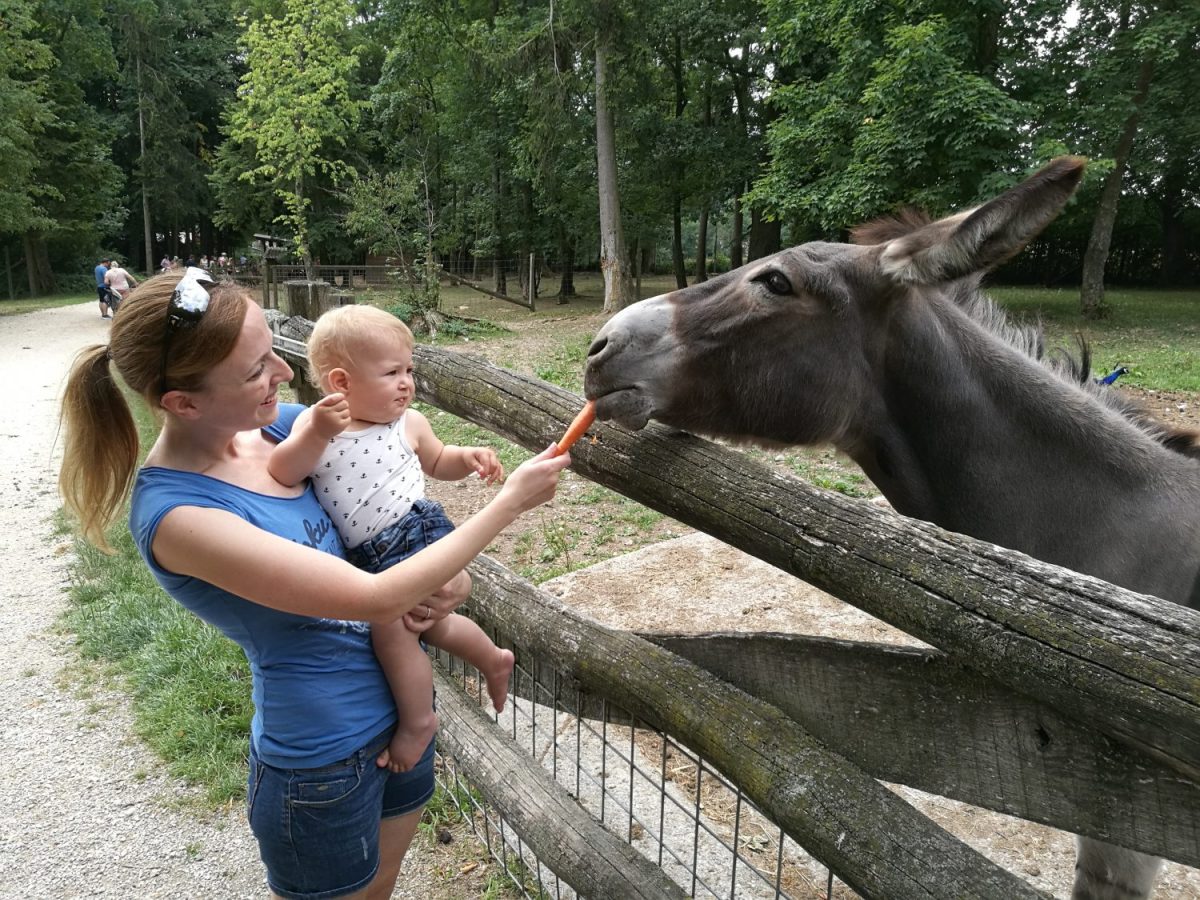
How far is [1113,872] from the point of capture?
7.64 ft

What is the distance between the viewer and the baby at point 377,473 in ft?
6.29

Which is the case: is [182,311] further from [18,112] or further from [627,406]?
[18,112]

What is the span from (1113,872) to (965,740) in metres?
1.28

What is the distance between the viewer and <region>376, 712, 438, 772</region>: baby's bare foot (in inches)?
76.8

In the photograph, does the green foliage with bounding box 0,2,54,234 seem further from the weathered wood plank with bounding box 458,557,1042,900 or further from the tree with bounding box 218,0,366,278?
the weathered wood plank with bounding box 458,557,1042,900

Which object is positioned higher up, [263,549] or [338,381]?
[338,381]

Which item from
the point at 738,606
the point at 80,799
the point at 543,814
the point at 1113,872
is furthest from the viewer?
the point at 738,606

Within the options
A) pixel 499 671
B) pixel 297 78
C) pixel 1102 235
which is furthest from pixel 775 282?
pixel 297 78

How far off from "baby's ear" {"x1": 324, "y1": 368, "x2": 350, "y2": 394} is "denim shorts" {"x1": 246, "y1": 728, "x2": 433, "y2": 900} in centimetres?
91

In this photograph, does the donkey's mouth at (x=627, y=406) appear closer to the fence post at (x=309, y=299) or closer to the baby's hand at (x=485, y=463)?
the baby's hand at (x=485, y=463)

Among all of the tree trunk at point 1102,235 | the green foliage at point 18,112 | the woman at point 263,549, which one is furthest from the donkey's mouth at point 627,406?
the green foliage at point 18,112

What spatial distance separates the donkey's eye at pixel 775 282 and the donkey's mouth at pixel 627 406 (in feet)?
1.81

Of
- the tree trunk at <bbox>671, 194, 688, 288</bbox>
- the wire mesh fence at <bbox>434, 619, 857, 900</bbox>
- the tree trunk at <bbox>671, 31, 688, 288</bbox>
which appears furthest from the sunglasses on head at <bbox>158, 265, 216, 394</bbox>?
the tree trunk at <bbox>671, 194, 688, 288</bbox>

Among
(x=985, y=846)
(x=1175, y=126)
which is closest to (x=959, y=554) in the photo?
(x=985, y=846)
